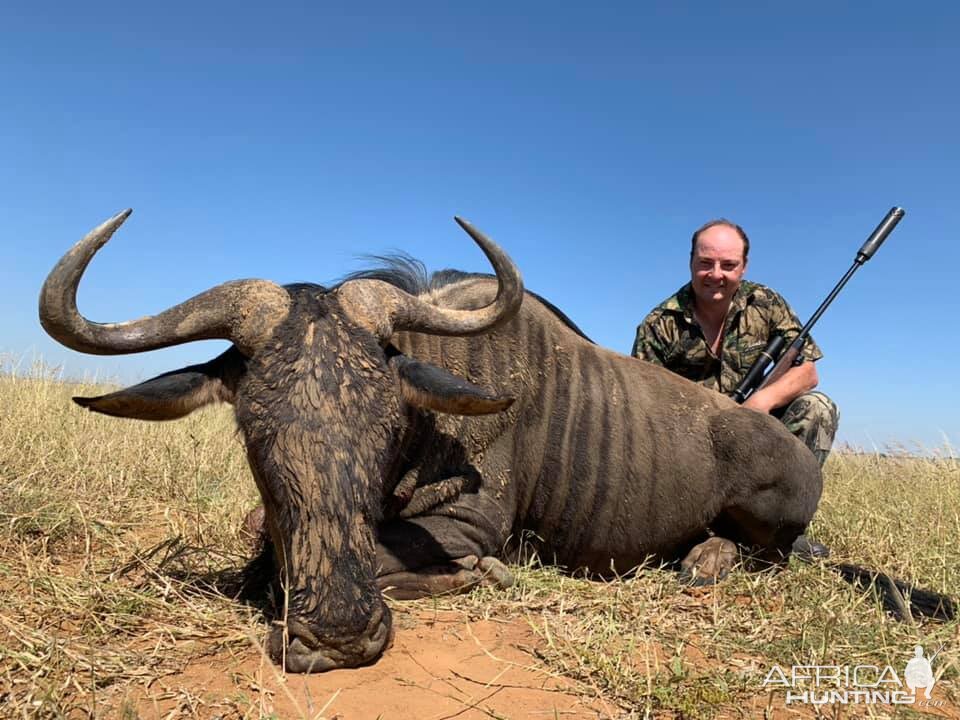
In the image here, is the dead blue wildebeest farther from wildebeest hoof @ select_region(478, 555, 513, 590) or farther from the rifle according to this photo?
the rifle

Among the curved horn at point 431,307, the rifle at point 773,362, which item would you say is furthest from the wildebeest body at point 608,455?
the rifle at point 773,362

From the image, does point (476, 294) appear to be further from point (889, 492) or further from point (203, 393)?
point (889, 492)

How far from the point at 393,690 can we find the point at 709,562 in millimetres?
2622

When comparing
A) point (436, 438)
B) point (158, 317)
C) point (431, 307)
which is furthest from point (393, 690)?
point (158, 317)

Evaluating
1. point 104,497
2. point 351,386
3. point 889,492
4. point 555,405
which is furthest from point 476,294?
point 889,492

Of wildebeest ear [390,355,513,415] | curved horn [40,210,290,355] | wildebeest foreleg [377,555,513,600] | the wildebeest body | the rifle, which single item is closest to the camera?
curved horn [40,210,290,355]

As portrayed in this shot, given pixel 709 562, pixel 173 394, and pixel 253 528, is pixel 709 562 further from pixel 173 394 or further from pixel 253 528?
pixel 173 394

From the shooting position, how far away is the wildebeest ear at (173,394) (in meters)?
2.91

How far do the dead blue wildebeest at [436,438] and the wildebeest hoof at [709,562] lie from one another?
0.05 ft

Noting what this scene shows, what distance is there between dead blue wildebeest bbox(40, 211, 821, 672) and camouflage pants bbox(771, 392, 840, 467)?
3.26ft

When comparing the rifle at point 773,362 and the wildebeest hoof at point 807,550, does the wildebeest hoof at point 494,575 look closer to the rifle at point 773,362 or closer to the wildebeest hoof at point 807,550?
the wildebeest hoof at point 807,550

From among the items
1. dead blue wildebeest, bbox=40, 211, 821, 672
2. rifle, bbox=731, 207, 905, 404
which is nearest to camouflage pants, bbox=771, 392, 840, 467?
rifle, bbox=731, 207, 905, 404

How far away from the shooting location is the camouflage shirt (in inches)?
243

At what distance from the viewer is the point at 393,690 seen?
2354mm
